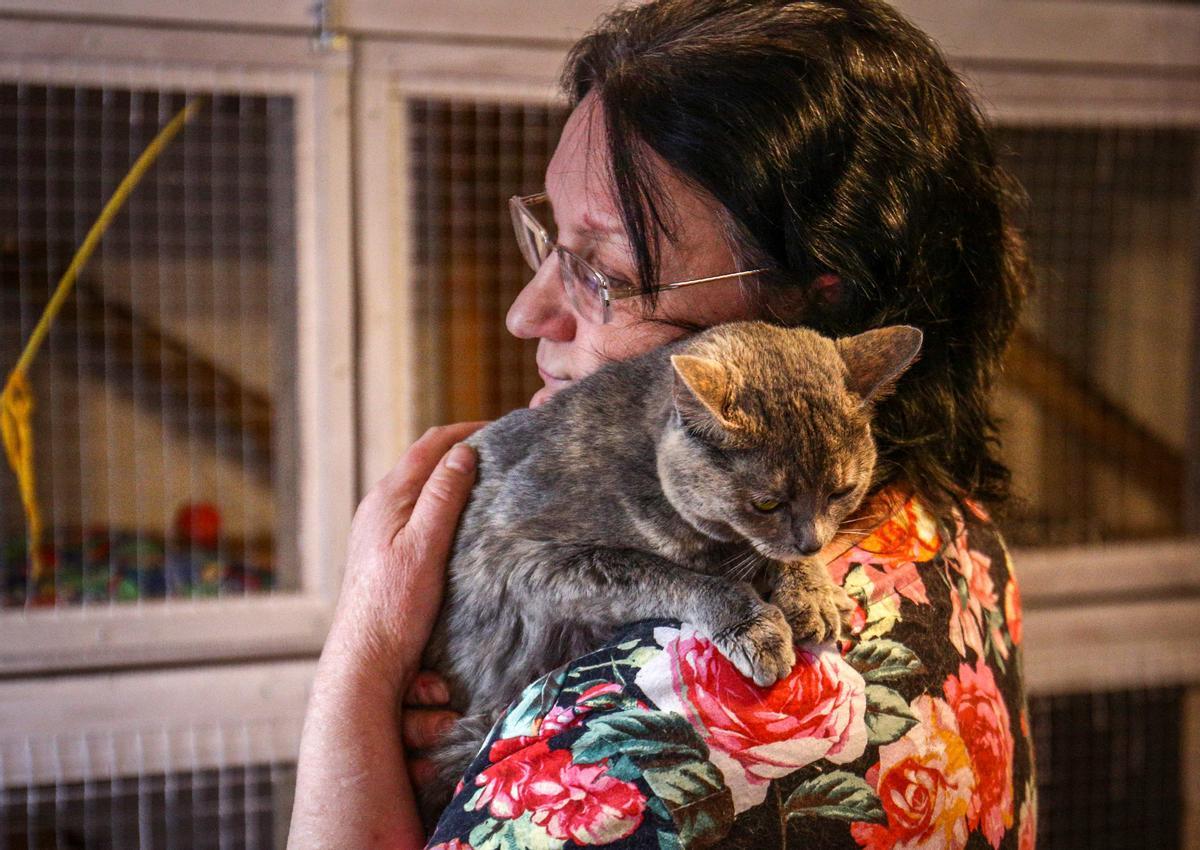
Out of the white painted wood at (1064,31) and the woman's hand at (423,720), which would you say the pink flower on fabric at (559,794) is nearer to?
the woman's hand at (423,720)

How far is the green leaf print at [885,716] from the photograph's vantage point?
0.71 meters

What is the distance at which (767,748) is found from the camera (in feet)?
2.24

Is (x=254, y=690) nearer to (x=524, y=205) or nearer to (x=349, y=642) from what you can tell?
(x=349, y=642)

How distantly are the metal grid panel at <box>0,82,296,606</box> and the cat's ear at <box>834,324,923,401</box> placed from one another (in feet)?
3.36

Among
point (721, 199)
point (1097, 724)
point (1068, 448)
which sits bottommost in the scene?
point (1097, 724)

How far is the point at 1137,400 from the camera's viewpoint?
215 centimetres

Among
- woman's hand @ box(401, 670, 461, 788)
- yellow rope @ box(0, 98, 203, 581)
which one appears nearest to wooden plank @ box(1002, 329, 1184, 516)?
woman's hand @ box(401, 670, 461, 788)

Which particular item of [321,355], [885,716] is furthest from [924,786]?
[321,355]

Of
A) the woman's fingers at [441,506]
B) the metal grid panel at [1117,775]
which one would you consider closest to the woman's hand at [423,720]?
the woman's fingers at [441,506]

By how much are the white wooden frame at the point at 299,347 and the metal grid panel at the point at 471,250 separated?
17cm

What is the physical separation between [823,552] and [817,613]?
10 centimetres

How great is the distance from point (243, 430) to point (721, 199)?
1431mm

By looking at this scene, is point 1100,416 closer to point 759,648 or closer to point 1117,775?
point 1117,775

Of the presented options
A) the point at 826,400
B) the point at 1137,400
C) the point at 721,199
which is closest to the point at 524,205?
the point at 721,199
